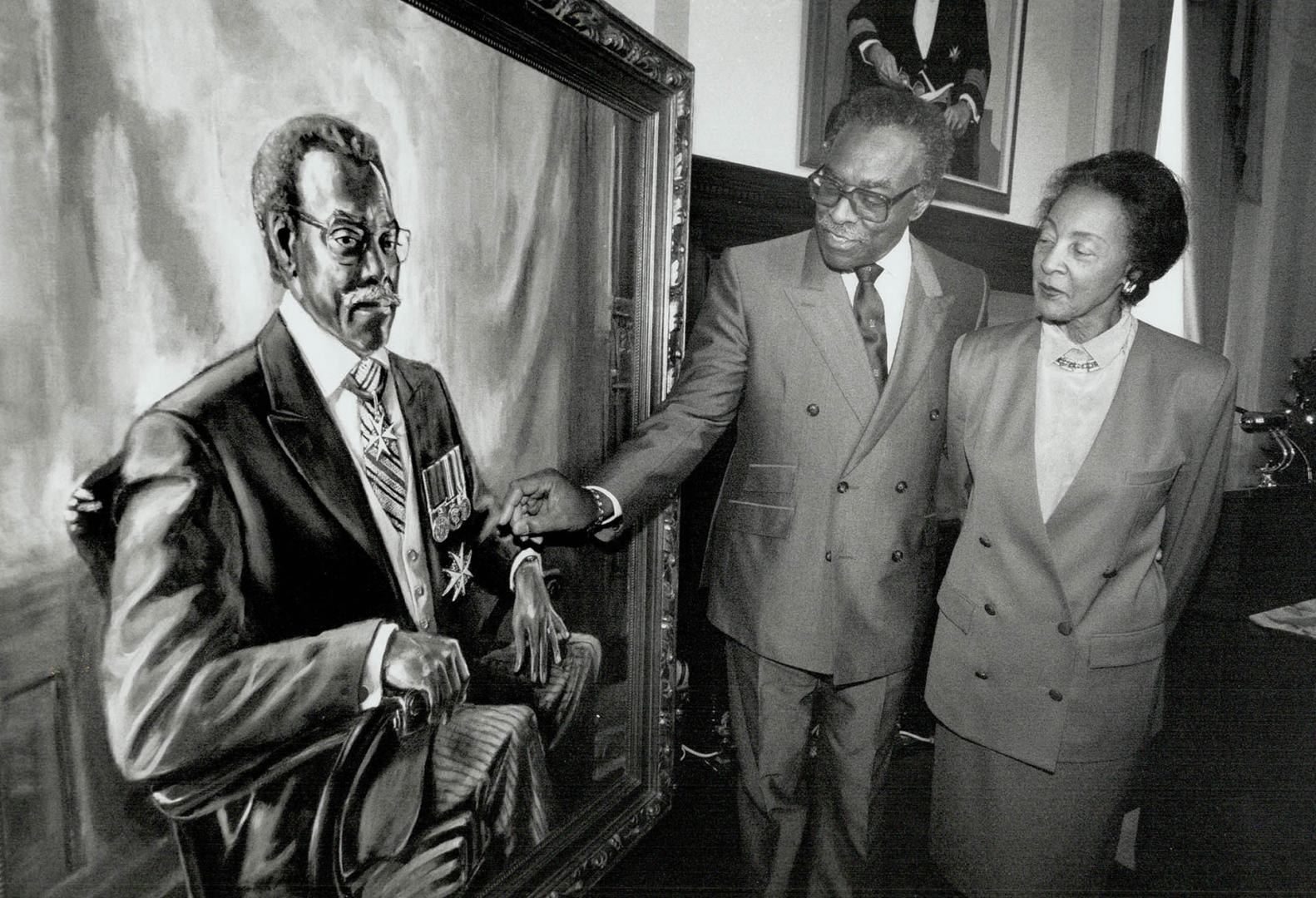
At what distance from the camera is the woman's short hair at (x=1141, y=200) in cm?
132

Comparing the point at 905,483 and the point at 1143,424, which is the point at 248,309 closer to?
the point at 905,483

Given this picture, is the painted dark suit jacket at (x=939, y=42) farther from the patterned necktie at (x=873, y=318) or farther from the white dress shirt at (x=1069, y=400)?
the white dress shirt at (x=1069, y=400)

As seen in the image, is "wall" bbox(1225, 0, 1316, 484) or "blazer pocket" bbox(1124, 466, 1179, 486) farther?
"wall" bbox(1225, 0, 1316, 484)

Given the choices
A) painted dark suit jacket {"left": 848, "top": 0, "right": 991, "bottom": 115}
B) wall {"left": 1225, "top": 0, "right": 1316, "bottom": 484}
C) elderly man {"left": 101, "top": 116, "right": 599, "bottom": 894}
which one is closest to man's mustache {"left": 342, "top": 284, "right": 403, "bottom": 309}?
elderly man {"left": 101, "top": 116, "right": 599, "bottom": 894}

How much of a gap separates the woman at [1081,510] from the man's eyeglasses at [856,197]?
0.27 m

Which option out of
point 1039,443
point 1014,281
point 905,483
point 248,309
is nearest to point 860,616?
point 905,483

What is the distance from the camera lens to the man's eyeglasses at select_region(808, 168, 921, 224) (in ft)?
4.20

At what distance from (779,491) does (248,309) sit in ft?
2.81

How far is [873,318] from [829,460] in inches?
9.8

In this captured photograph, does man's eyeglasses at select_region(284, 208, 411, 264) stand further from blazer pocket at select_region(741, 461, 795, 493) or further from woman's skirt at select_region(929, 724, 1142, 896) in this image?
woman's skirt at select_region(929, 724, 1142, 896)

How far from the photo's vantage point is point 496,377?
103 cm

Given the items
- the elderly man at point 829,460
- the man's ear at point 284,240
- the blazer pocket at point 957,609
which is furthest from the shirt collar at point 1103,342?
the man's ear at point 284,240

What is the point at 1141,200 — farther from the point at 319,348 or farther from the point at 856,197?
the point at 319,348

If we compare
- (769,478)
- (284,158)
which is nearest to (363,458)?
(284,158)
